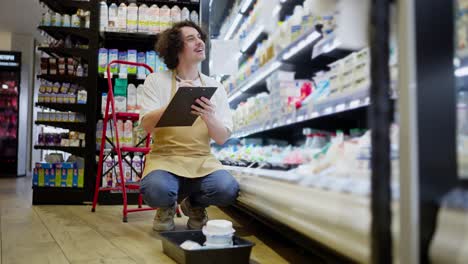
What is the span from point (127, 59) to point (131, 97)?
0.39 meters

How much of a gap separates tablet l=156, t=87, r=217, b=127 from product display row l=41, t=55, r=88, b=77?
2170 millimetres

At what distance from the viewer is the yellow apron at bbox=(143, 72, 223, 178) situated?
2.61m

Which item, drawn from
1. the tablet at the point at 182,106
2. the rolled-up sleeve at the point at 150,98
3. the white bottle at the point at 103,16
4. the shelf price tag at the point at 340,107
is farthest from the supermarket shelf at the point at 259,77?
the white bottle at the point at 103,16

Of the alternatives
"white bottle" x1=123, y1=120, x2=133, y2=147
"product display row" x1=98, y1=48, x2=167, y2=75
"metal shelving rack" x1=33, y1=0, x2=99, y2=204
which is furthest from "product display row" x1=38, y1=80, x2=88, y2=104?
"white bottle" x1=123, y1=120, x2=133, y2=147

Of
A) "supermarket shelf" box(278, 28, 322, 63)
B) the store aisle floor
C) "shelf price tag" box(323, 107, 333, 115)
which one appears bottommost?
the store aisle floor

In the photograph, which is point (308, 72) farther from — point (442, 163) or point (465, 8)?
point (442, 163)

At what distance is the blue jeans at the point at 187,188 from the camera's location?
8.14 feet

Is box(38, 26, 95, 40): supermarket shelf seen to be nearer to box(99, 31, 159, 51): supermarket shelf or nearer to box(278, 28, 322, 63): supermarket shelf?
box(99, 31, 159, 51): supermarket shelf

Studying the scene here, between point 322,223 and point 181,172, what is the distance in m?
1.45

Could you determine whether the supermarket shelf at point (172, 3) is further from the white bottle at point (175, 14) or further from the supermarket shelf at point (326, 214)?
the supermarket shelf at point (326, 214)

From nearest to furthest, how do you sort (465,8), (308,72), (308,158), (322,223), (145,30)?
(465,8) < (322,223) < (308,158) < (308,72) < (145,30)

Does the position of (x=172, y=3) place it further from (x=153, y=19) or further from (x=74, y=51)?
(x=74, y=51)

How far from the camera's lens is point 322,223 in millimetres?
1249

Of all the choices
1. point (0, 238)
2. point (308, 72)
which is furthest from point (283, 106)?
point (0, 238)
